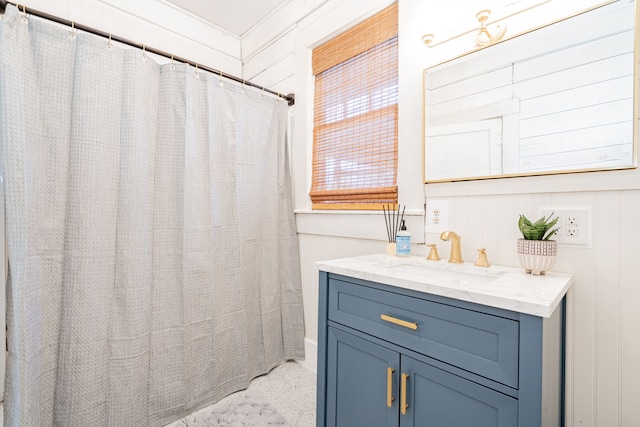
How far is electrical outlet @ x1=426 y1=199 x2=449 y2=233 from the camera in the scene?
1384mm

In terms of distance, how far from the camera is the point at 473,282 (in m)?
1.05

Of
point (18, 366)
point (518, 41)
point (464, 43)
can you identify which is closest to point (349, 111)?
point (464, 43)

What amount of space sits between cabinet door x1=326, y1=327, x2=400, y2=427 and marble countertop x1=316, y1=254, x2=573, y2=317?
0.26 meters

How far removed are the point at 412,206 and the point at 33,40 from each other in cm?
177

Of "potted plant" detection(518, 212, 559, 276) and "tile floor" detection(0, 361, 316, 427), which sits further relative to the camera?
"tile floor" detection(0, 361, 316, 427)

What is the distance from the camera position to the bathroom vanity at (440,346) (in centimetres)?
75

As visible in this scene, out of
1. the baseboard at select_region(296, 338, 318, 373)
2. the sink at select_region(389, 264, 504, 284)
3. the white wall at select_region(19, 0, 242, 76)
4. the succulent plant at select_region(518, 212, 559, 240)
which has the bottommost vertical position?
the baseboard at select_region(296, 338, 318, 373)

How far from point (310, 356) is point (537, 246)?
1555 mm

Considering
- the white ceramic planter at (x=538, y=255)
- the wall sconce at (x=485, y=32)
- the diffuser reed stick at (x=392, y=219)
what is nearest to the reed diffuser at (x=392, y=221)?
the diffuser reed stick at (x=392, y=219)

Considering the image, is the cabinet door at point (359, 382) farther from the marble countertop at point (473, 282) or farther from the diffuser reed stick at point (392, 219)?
the diffuser reed stick at point (392, 219)

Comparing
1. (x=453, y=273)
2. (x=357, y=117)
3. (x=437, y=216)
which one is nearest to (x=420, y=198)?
(x=437, y=216)

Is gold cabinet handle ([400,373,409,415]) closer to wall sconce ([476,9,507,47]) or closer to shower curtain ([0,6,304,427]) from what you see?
shower curtain ([0,6,304,427])

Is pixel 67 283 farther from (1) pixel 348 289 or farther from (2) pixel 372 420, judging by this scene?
(2) pixel 372 420

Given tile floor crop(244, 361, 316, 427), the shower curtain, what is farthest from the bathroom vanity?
the shower curtain
